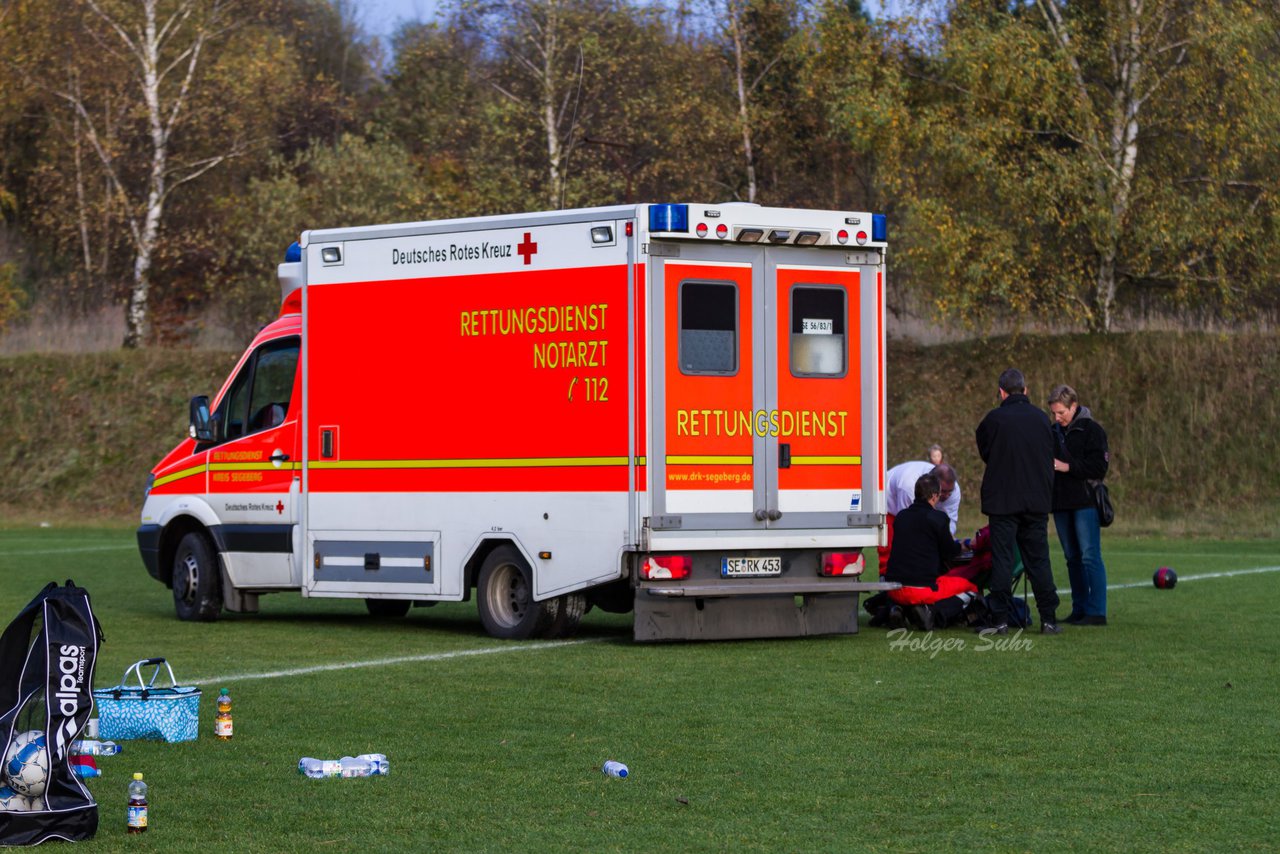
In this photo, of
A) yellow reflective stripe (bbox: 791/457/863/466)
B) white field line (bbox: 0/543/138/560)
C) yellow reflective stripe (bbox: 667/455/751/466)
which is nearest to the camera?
yellow reflective stripe (bbox: 667/455/751/466)

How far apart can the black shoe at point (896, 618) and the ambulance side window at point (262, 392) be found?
5182 millimetres

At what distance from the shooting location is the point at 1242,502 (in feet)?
103

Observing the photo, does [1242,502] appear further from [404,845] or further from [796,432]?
[404,845]

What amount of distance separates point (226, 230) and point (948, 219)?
18.3 m

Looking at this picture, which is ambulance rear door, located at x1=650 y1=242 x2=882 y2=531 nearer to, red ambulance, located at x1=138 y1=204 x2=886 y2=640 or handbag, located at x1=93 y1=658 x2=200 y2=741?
red ambulance, located at x1=138 y1=204 x2=886 y2=640

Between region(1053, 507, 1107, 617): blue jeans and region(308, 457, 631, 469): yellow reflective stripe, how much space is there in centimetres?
380

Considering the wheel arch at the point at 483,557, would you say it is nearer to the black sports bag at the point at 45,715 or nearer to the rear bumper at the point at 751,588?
the rear bumper at the point at 751,588

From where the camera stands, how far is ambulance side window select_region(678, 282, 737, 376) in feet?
43.1

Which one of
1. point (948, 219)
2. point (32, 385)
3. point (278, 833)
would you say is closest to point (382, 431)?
point (278, 833)

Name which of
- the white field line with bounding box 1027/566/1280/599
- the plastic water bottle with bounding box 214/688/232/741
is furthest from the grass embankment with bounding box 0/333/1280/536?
the plastic water bottle with bounding box 214/688/232/741

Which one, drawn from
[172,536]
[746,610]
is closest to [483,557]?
[746,610]

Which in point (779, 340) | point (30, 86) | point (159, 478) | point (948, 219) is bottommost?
point (159, 478)

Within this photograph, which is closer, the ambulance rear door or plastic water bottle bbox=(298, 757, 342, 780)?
plastic water bottle bbox=(298, 757, 342, 780)

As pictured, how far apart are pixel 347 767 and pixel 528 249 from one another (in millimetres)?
6297
